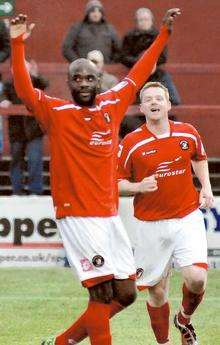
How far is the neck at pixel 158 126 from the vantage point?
32.4 ft

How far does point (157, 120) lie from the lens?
32.3 feet

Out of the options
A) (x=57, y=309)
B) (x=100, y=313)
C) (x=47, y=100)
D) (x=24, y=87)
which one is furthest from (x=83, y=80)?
(x=57, y=309)

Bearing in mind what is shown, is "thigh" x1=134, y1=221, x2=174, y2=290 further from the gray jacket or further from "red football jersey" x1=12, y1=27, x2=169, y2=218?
the gray jacket

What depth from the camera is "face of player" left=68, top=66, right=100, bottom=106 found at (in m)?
8.77

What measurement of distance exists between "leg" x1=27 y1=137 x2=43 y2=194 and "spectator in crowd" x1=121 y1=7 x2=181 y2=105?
140 cm

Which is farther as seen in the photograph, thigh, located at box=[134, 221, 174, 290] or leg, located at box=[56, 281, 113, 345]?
thigh, located at box=[134, 221, 174, 290]

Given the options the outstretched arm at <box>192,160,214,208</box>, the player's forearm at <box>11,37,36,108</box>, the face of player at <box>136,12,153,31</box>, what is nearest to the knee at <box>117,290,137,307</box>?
the outstretched arm at <box>192,160,214,208</box>

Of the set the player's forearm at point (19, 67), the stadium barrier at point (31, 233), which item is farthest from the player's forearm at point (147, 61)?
the stadium barrier at point (31, 233)

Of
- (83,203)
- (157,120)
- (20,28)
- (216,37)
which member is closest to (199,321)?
(157,120)

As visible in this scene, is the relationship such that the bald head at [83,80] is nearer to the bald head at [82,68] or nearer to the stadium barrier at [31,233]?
the bald head at [82,68]

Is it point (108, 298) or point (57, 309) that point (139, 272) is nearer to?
point (108, 298)

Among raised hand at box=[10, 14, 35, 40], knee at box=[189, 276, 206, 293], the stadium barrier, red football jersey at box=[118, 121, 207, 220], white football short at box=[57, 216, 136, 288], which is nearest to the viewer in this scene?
raised hand at box=[10, 14, 35, 40]

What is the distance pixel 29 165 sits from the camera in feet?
49.7

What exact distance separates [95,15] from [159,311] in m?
6.04
